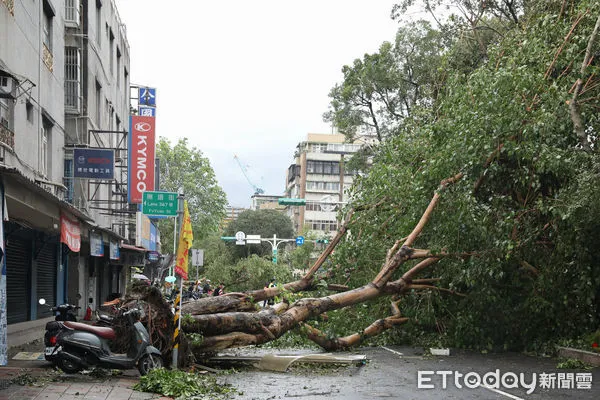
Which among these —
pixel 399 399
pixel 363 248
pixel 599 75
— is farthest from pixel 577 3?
pixel 399 399

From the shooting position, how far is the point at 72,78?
81.9ft

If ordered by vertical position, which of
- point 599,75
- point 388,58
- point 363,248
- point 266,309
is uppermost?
point 388,58

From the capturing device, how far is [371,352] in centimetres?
1590

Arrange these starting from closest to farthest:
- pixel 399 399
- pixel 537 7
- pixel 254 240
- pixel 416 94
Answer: pixel 399 399 < pixel 537 7 < pixel 416 94 < pixel 254 240

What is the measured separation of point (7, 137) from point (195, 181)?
51940mm

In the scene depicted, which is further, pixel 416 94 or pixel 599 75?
pixel 416 94

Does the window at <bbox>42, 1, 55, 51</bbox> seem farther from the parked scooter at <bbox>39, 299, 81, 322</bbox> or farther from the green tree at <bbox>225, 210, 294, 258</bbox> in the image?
the green tree at <bbox>225, 210, 294, 258</bbox>

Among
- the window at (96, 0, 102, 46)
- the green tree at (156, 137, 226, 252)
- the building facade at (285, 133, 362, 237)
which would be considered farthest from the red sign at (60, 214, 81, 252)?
the building facade at (285, 133, 362, 237)

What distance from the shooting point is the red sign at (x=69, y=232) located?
51.4 ft

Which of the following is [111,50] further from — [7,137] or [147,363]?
[147,363]

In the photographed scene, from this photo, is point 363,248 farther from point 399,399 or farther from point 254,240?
point 254,240

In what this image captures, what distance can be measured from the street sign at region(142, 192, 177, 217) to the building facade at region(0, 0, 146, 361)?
175 centimetres

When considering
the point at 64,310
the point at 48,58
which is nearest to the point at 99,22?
the point at 48,58

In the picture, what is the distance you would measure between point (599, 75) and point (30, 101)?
13.3m
